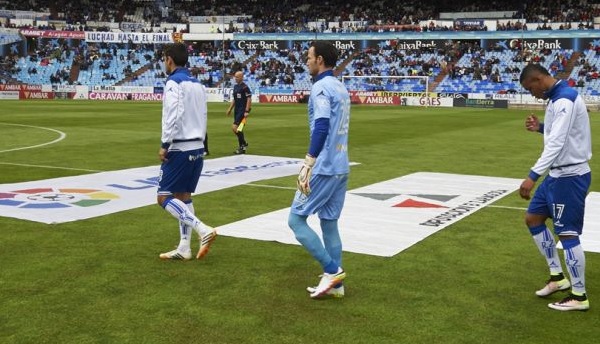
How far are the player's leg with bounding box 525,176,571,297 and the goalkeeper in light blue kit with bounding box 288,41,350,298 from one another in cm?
178

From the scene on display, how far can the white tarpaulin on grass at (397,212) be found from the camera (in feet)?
28.3

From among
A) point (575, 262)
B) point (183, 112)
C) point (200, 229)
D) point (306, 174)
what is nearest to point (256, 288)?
point (200, 229)

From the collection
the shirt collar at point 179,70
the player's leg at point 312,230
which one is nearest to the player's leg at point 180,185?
the shirt collar at point 179,70

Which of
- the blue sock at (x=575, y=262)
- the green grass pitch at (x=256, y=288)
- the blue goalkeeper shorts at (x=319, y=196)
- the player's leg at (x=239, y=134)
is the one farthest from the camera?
the player's leg at (x=239, y=134)

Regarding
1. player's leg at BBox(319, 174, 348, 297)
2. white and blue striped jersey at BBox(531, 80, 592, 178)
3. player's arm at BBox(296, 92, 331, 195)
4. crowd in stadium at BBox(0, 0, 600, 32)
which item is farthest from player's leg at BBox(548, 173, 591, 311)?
crowd in stadium at BBox(0, 0, 600, 32)

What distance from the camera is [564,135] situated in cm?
571

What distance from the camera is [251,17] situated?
85.9 metres

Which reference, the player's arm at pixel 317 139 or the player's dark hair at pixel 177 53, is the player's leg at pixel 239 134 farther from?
the player's arm at pixel 317 139

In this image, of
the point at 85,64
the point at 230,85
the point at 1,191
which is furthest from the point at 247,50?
the point at 1,191

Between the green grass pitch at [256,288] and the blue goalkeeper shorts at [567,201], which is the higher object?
the blue goalkeeper shorts at [567,201]

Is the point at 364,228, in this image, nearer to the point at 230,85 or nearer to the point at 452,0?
the point at 230,85

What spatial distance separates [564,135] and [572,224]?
0.81 metres

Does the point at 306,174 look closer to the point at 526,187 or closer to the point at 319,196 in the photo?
the point at 319,196

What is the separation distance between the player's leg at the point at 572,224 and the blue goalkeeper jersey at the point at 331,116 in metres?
1.91
